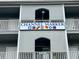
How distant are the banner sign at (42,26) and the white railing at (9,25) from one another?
2.89 feet

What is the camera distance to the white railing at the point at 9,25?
2467 centimetres

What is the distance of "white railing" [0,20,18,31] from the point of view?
2467 centimetres

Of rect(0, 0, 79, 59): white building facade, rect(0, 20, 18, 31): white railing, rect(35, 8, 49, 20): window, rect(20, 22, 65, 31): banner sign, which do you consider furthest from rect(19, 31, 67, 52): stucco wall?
rect(35, 8, 49, 20): window

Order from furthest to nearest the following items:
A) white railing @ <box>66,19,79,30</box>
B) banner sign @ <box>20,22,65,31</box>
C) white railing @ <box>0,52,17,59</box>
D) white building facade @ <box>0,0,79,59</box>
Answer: white railing @ <box>66,19,79,30</box>
banner sign @ <box>20,22,65,31</box>
white railing @ <box>0,52,17,59</box>
white building facade @ <box>0,0,79,59</box>

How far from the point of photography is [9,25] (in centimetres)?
2516

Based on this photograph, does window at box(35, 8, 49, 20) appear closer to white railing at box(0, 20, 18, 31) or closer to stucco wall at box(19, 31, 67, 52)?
white railing at box(0, 20, 18, 31)

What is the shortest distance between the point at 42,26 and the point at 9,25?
2.80 metres

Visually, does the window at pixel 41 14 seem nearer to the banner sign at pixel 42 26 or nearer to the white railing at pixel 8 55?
the banner sign at pixel 42 26

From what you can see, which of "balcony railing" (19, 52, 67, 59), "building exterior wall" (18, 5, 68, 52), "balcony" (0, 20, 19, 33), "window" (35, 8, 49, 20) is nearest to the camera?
"balcony railing" (19, 52, 67, 59)

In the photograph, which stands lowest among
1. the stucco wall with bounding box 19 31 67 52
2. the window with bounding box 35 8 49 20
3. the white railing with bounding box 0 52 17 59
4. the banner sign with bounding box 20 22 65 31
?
the white railing with bounding box 0 52 17 59

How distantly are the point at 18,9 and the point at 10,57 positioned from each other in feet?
14.3

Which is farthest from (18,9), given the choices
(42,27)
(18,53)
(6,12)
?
(18,53)

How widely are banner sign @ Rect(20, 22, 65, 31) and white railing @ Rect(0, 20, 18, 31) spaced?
0.88 meters

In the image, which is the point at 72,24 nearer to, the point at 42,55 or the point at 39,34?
the point at 39,34
